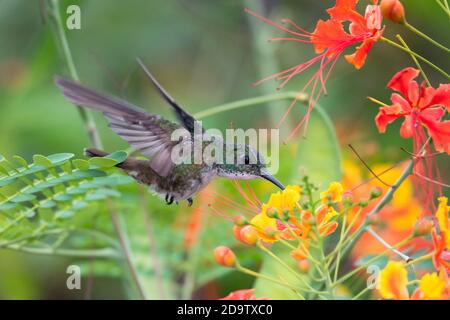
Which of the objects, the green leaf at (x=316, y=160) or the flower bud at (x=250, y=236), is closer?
the flower bud at (x=250, y=236)

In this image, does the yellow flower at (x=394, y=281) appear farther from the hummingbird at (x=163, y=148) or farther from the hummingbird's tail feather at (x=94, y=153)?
the hummingbird's tail feather at (x=94, y=153)

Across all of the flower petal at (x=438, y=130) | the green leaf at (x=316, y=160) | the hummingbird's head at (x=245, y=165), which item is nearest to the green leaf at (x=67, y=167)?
the hummingbird's head at (x=245, y=165)

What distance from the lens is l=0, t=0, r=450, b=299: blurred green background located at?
2.86 metres

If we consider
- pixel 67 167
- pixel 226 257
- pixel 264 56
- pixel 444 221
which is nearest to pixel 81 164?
pixel 67 167

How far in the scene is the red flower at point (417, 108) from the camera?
4.55 ft

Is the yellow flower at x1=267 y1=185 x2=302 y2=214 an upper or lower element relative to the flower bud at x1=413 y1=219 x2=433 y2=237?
upper

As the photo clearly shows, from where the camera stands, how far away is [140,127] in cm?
149

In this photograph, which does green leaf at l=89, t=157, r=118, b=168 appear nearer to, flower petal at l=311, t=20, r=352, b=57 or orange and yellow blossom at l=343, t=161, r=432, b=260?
flower petal at l=311, t=20, r=352, b=57

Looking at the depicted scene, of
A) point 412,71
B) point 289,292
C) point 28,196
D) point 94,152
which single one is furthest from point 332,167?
point 28,196

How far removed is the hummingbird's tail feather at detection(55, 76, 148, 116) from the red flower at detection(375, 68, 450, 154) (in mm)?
476

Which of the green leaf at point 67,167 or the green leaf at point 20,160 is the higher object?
the green leaf at point 67,167

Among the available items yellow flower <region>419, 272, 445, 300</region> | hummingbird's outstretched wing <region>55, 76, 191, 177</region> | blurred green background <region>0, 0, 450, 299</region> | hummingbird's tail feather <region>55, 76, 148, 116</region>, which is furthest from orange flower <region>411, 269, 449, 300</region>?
blurred green background <region>0, 0, 450, 299</region>

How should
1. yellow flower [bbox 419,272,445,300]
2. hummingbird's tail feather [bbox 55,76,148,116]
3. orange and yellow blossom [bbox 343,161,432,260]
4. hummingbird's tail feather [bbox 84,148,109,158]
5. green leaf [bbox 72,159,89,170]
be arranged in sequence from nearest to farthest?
yellow flower [bbox 419,272,445,300] < hummingbird's tail feather [bbox 55,76,148,116] < green leaf [bbox 72,159,89,170] < hummingbird's tail feather [bbox 84,148,109,158] < orange and yellow blossom [bbox 343,161,432,260]
